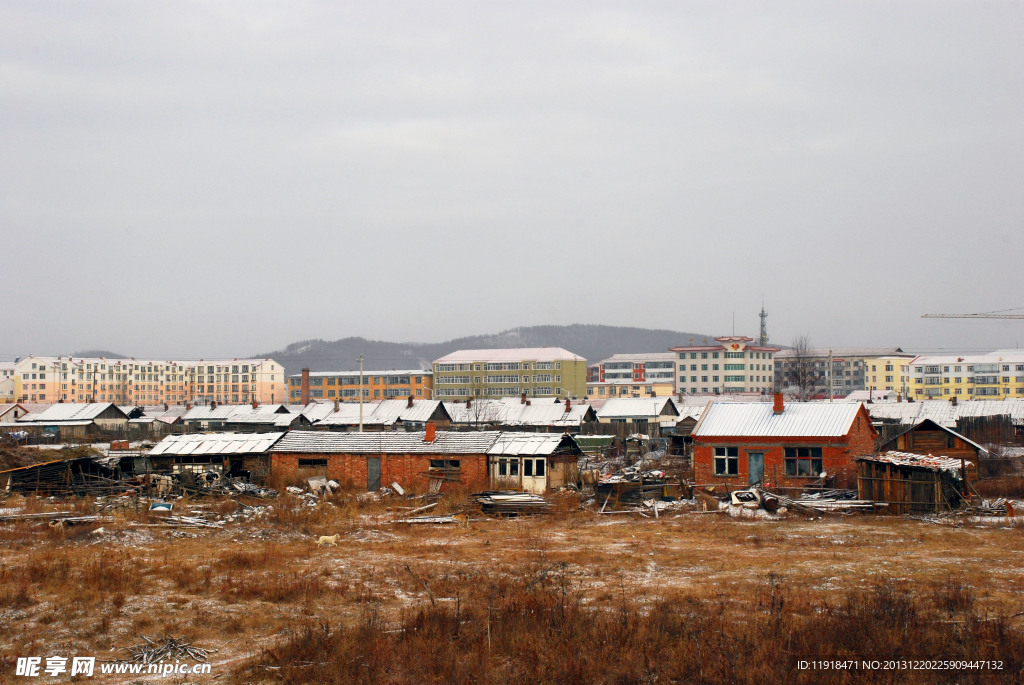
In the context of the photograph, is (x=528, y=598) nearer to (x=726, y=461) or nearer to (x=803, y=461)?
(x=726, y=461)

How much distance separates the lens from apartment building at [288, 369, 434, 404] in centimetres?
17588

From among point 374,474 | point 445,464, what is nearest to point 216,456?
point 374,474

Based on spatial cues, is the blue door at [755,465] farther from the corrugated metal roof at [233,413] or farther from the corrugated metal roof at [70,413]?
the corrugated metal roof at [70,413]

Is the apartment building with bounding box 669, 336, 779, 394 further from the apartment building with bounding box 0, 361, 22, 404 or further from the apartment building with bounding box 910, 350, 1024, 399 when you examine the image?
the apartment building with bounding box 0, 361, 22, 404

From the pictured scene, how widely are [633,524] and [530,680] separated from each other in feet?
65.5

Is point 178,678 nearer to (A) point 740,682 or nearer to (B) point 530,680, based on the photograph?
(B) point 530,680

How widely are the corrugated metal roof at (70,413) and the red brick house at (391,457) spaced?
54.6 metres

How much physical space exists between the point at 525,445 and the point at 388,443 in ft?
23.5

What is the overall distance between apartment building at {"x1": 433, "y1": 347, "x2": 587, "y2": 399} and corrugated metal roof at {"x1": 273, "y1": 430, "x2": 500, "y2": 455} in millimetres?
125820

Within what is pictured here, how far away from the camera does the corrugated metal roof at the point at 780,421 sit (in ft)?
139

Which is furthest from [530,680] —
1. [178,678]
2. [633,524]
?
[633,524]

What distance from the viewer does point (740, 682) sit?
1431 centimetres

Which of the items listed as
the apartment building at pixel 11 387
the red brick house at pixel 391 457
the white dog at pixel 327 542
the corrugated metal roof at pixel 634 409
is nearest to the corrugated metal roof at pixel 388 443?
the red brick house at pixel 391 457

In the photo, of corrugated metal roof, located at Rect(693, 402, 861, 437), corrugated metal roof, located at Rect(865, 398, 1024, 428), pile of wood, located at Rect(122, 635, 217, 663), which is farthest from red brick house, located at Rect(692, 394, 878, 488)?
pile of wood, located at Rect(122, 635, 217, 663)
